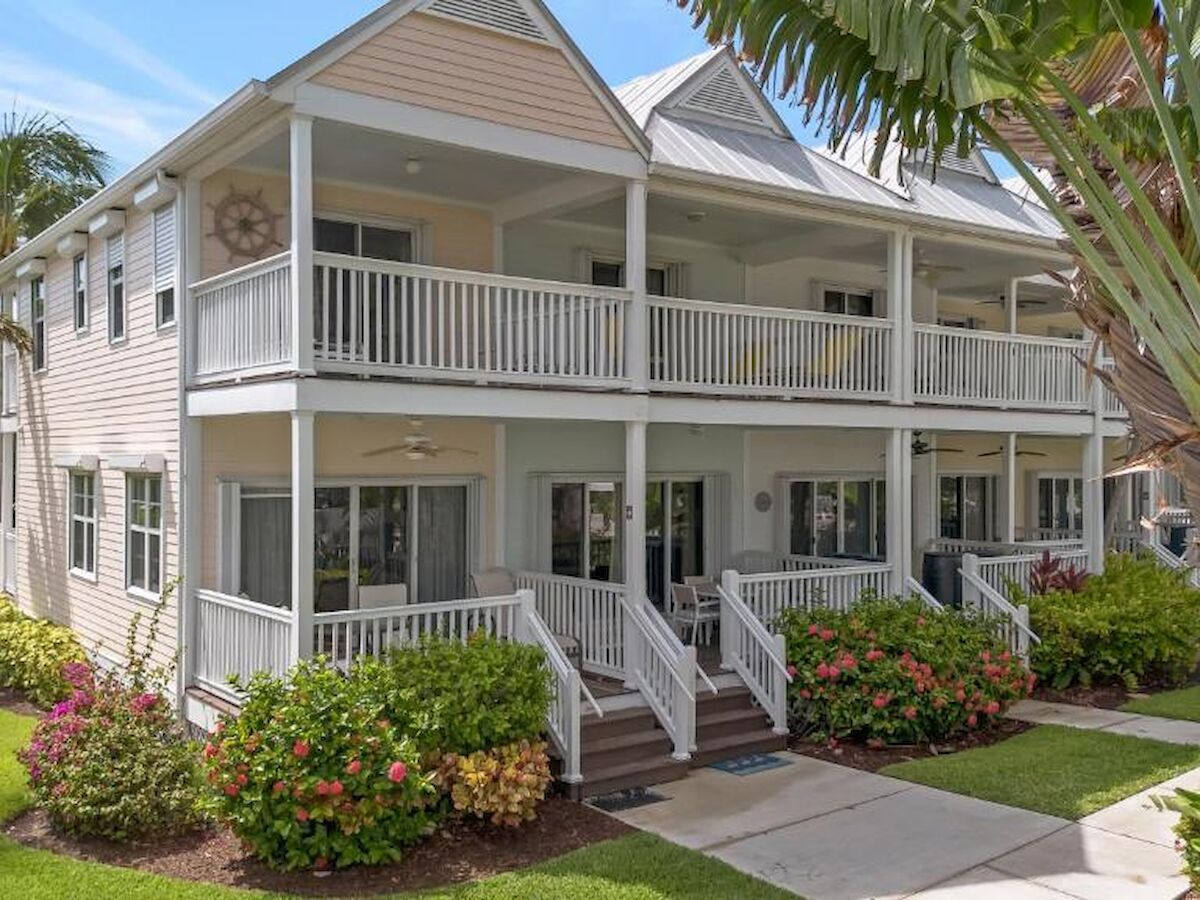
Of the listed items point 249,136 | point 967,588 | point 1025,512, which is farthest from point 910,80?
point 1025,512

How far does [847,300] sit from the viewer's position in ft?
57.9

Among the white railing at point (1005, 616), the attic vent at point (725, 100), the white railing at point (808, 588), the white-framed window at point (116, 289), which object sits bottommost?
the white railing at point (1005, 616)

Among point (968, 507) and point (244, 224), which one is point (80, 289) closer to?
point (244, 224)

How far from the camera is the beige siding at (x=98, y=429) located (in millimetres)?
12328

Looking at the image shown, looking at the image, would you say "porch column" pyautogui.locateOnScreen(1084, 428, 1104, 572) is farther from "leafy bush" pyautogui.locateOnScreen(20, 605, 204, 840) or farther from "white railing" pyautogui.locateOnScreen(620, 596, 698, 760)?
"leafy bush" pyautogui.locateOnScreen(20, 605, 204, 840)

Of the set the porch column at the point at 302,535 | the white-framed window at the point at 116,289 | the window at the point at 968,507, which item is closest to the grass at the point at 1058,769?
the porch column at the point at 302,535

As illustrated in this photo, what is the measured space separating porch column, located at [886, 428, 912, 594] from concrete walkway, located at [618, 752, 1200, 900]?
166 inches

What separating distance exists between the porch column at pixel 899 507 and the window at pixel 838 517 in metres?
2.16

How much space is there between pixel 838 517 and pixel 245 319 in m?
10.4

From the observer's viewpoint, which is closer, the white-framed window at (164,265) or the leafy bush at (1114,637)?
the white-framed window at (164,265)

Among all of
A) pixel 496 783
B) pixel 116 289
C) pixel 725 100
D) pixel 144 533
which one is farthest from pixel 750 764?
pixel 116 289

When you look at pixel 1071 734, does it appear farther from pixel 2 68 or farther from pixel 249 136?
pixel 2 68

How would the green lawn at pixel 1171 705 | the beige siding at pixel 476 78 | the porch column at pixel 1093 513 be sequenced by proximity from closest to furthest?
the beige siding at pixel 476 78
the green lawn at pixel 1171 705
the porch column at pixel 1093 513

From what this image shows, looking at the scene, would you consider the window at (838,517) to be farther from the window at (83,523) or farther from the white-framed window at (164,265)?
the window at (83,523)
